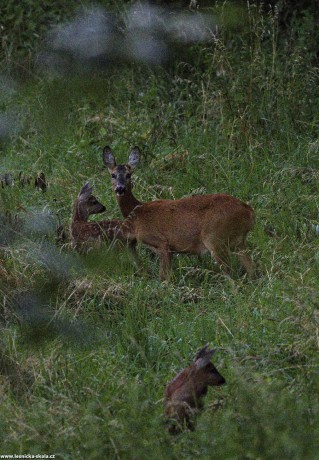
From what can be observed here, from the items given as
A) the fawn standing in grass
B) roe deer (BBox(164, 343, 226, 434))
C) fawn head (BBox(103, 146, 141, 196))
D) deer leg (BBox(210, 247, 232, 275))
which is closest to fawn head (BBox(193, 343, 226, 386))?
roe deer (BBox(164, 343, 226, 434))

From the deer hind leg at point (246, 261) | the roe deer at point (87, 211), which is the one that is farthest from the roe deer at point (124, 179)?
the deer hind leg at point (246, 261)

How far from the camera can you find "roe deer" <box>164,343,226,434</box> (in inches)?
156

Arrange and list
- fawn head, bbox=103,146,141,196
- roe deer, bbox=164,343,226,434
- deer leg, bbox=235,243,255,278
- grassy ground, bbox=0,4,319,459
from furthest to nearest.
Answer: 1. fawn head, bbox=103,146,141,196
2. deer leg, bbox=235,243,255,278
3. roe deer, bbox=164,343,226,434
4. grassy ground, bbox=0,4,319,459

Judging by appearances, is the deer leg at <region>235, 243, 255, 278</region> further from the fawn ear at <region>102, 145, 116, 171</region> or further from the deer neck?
the fawn ear at <region>102, 145, 116, 171</region>

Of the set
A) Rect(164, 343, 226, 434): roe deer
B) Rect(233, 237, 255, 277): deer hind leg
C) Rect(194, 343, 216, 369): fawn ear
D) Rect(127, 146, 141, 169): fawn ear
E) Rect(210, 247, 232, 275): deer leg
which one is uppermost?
Rect(194, 343, 216, 369): fawn ear

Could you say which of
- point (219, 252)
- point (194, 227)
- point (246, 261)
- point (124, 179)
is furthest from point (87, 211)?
point (246, 261)

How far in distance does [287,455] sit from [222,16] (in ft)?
4.52

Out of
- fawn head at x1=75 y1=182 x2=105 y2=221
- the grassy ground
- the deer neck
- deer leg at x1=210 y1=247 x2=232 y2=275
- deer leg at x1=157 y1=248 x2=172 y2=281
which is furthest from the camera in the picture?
the deer neck

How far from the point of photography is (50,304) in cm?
A: 276

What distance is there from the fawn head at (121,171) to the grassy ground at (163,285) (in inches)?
12.9

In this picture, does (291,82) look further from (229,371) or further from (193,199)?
(229,371)

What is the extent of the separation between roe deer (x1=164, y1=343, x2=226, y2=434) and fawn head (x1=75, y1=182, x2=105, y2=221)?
133 inches

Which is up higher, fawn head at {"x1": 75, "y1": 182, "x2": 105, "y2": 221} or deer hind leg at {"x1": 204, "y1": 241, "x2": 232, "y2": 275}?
fawn head at {"x1": 75, "y1": 182, "x2": 105, "y2": 221}

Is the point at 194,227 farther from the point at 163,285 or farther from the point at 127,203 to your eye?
the point at 163,285
